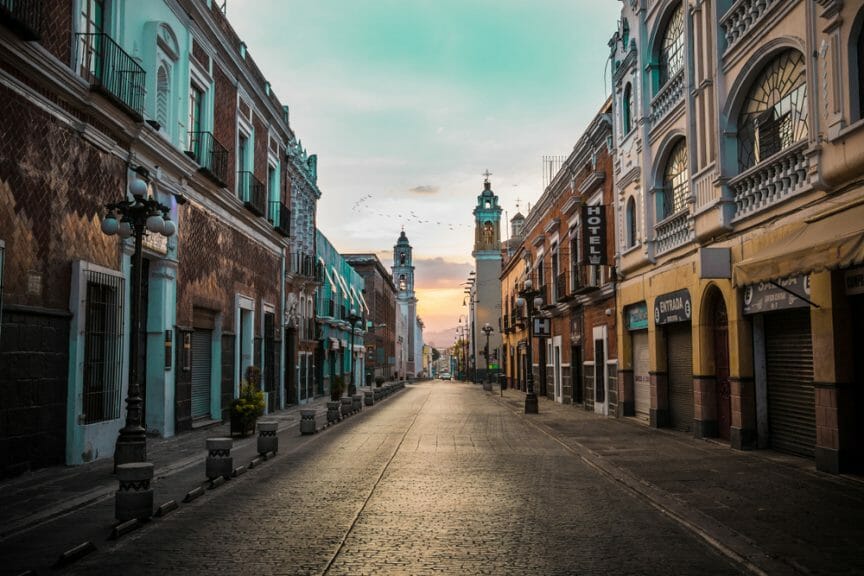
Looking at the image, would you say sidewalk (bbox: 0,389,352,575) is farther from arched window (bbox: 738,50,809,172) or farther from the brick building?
the brick building

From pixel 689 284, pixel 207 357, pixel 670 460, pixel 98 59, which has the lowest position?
pixel 670 460

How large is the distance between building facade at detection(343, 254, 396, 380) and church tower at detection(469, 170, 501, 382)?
9985 millimetres

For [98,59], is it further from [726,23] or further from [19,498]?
[726,23]

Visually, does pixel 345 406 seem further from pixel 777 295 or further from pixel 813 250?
pixel 813 250

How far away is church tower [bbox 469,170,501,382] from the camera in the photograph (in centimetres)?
7975

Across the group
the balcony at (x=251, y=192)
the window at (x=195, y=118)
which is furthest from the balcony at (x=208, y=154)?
the balcony at (x=251, y=192)

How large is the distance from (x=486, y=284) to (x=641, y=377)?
60256 millimetres

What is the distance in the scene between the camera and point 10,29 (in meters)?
10.3

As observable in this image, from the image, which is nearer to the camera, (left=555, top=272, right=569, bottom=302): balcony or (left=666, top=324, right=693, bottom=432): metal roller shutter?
(left=666, top=324, right=693, bottom=432): metal roller shutter

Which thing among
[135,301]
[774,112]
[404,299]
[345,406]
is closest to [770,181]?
[774,112]

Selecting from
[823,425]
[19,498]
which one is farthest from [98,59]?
[823,425]

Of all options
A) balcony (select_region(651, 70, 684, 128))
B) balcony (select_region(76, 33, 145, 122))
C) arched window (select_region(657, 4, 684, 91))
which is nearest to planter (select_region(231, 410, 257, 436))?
balcony (select_region(76, 33, 145, 122))

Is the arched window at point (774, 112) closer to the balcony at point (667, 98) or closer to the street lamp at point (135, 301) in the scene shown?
the balcony at point (667, 98)

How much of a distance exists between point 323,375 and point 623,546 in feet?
117
